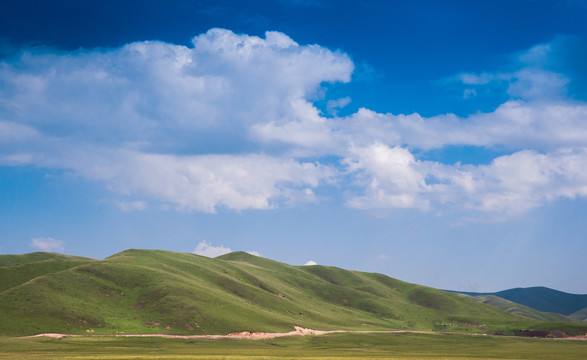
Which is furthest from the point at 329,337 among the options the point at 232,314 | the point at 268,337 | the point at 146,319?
the point at 146,319

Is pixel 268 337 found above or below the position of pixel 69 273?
below

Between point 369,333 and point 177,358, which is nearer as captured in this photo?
point 177,358

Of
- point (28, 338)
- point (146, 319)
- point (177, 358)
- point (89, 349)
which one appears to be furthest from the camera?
point (146, 319)

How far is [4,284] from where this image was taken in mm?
186250

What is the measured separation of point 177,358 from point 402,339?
103221 mm

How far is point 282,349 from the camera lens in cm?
12888

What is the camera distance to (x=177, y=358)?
8956cm

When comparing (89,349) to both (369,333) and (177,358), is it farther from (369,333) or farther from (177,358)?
(369,333)

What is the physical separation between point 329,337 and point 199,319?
148 ft

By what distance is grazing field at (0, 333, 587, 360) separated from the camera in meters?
99.3

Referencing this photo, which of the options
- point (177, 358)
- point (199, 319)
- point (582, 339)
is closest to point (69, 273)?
point (199, 319)

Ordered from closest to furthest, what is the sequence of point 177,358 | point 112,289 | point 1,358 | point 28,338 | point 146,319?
point 1,358 → point 177,358 → point 28,338 → point 146,319 → point 112,289

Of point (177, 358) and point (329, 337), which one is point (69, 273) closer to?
point (329, 337)

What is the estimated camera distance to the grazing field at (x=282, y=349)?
99.3 m
